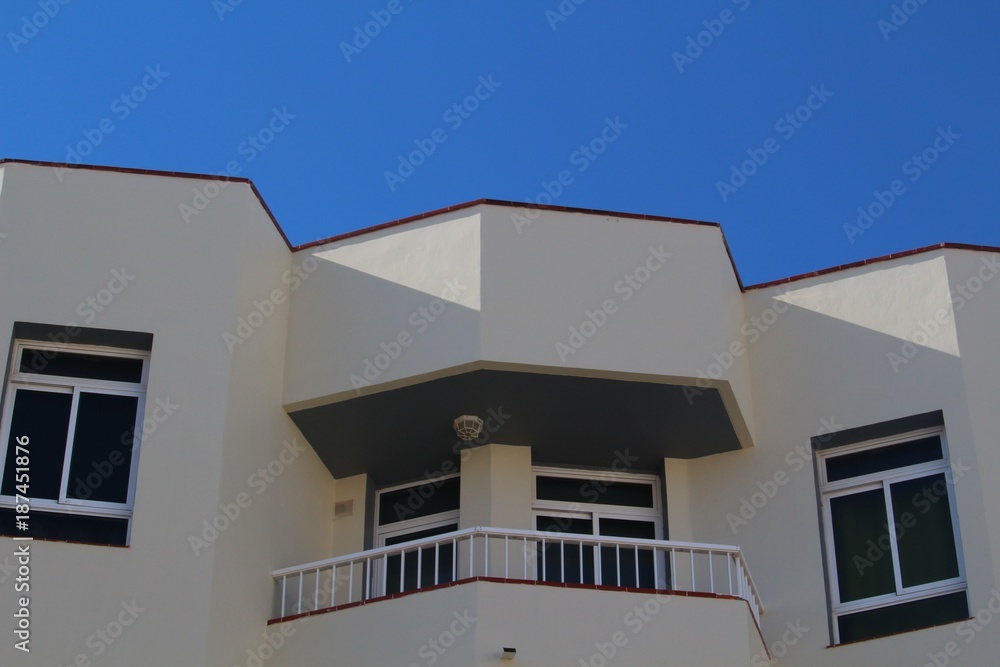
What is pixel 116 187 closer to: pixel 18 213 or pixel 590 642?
pixel 18 213

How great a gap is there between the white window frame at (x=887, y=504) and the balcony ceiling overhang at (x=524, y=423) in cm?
105

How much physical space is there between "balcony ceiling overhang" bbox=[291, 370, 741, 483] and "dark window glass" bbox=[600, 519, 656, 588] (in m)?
0.74

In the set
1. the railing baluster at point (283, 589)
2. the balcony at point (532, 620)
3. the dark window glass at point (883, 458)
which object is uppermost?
the dark window glass at point (883, 458)

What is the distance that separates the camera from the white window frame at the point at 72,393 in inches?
483

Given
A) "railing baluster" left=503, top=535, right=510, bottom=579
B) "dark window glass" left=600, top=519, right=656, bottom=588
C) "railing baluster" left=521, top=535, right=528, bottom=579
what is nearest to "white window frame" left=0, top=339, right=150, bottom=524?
"railing baluster" left=503, top=535, right=510, bottom=579

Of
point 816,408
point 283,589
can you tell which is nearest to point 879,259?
point 816,408

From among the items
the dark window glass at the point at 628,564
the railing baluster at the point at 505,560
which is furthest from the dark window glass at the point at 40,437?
the dark window glass at the point at 628,564

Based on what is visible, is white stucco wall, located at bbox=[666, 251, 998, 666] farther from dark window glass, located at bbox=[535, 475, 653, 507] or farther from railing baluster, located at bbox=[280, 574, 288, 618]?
railing baluster, located at bbox=[280, 574, 288, 618]

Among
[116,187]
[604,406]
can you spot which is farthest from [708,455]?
[116,187]

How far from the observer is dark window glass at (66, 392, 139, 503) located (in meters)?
12.4

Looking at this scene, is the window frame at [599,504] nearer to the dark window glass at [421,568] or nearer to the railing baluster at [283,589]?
the dark window glass at [421,568]

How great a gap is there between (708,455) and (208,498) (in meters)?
5.30

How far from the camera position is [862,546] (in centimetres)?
1373

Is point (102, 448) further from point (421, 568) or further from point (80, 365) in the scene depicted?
point (421, 568)
